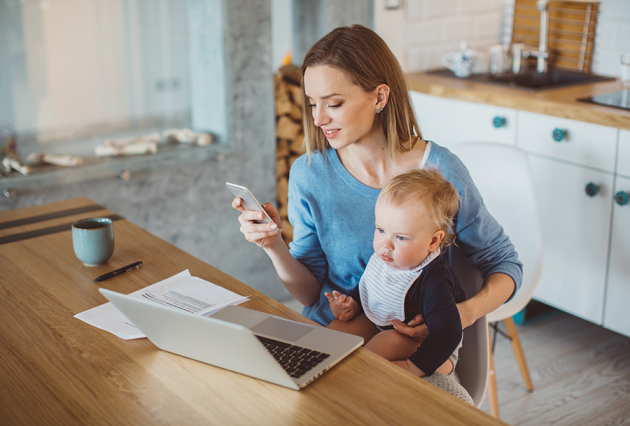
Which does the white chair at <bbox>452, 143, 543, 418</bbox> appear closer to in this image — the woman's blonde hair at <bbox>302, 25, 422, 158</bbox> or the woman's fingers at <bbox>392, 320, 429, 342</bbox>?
the woman's blonde hair at <bbox>302, 25, 422, 158</bbox>

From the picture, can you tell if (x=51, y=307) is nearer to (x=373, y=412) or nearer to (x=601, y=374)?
(x=373, y=412)

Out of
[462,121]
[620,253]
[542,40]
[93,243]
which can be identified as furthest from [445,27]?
[93,243]

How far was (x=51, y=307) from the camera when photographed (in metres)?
1.26

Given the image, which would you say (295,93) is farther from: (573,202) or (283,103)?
(573,202)

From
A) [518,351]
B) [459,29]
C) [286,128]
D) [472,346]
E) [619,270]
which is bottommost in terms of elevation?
[518,351]

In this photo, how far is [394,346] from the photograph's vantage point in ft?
→ 4.33

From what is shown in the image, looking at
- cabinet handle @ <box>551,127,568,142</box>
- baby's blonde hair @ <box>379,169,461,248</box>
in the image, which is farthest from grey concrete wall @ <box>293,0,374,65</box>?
baby's blonde hair @ <box>379,169,461,248</box>

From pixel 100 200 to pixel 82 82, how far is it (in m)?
0.51

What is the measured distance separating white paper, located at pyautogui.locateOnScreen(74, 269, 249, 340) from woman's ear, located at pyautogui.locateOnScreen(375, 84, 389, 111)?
569mm

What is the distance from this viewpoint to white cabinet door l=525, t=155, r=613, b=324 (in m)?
2.38

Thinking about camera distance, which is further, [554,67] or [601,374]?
[554,67]

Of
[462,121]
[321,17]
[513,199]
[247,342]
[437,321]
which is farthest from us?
[321,17]

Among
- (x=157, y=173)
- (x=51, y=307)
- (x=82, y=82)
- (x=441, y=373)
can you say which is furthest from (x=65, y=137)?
(x=441, y=373)

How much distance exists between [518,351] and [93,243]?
1593 mm
